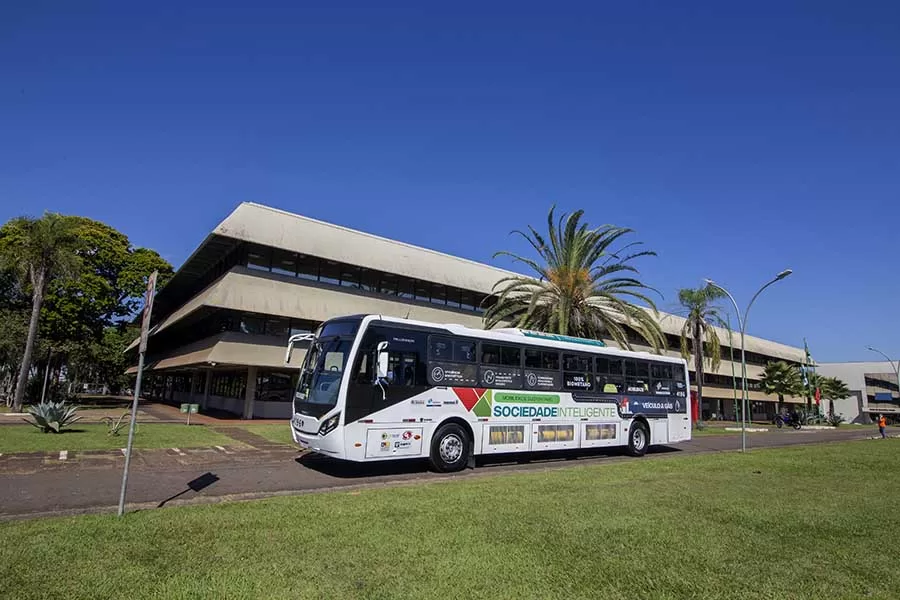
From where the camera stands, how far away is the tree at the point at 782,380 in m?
52.1

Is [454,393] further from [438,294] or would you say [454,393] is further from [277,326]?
[438,294]

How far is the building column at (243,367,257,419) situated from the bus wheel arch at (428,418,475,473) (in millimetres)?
18906

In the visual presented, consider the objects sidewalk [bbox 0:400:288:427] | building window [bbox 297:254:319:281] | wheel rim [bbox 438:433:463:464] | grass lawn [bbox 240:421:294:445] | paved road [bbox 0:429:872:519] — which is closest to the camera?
paved road [bbox 0:429:872:519]

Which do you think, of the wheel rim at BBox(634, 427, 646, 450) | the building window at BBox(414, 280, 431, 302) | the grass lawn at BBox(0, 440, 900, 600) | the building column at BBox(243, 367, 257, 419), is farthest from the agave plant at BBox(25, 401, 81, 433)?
the building window at BBox(414, 280, 431, 302)

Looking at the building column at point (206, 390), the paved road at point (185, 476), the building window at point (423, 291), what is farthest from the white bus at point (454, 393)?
the building column at point (206, 390)

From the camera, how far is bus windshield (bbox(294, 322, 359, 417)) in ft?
36.6

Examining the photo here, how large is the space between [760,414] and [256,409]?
218 feet

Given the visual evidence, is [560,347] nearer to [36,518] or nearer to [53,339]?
[36,518]

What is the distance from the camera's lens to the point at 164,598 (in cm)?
421

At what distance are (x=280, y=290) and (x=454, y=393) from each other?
60.2ft

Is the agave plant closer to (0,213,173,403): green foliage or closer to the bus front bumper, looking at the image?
the bus front bumper

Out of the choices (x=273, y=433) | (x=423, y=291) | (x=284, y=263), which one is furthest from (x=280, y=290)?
(x=273, y=433)

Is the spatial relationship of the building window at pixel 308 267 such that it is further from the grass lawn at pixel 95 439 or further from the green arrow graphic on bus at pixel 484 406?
the green arrow graphic on bus at pixel 484 406

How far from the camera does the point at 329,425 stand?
10.8m
